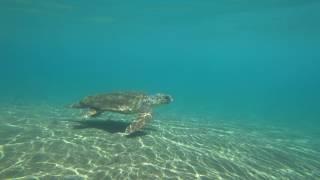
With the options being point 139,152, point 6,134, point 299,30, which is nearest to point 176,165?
point 139,152

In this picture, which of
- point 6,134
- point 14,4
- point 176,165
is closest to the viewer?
point 176,165

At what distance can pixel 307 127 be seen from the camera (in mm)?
29844

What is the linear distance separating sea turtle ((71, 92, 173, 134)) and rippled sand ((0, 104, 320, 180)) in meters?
0.96

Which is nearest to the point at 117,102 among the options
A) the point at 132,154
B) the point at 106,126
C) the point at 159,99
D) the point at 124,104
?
the point at 124,104

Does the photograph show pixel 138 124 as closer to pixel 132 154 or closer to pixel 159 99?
pixel 132 154

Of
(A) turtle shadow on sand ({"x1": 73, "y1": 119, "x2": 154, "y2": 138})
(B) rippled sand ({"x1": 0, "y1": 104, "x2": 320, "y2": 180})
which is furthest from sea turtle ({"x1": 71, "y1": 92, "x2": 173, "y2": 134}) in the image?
(B) rippled sand ({"x1": 0, "y1": 104, "x2": 320, "y2": 180})

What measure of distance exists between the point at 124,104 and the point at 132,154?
3708mm

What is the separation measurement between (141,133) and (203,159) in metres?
3.80

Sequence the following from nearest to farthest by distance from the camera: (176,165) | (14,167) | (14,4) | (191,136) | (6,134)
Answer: (14,167) < (176,165) < (6,134) < (191,136) < (14,4)

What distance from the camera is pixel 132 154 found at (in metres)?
11.9

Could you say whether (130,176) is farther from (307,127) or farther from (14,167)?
(307,127)

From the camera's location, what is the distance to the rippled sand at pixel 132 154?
10234 millimetres

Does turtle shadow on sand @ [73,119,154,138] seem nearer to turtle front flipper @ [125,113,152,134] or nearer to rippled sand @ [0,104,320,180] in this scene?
rippled sand @ [0,104,320,180]

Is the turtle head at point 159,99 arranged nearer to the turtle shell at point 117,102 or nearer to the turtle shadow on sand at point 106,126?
the turtle shell at point 117,102
